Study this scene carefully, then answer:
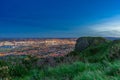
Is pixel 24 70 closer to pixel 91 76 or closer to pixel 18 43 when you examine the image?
pixel 91 76

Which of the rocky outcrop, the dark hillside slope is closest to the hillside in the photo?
the dark hillside slope

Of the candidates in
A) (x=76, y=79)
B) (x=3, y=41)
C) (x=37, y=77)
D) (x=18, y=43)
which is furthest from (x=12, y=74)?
(x=18, y=43)

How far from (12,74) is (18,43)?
248ft

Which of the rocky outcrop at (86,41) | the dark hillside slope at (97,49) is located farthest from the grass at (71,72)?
the rocky outcrop at (86,41)

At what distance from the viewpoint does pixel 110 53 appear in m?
14.9

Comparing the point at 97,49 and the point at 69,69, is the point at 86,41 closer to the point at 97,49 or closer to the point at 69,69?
the point at 97,49

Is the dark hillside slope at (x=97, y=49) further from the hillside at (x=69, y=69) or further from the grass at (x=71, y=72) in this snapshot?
the grass at (x=71, y=72)

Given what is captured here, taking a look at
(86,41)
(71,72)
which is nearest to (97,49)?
(86,41)

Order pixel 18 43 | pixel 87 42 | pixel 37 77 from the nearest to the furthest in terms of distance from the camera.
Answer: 1. pixel 37 77
2. pixel 87 42
3. pixel 18 43

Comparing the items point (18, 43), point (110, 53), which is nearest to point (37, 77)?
point (110, 53)

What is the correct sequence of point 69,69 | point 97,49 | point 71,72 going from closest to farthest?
point 71,72 → point 69,69 → point 97,49

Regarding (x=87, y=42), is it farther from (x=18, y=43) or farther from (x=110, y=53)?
(x=18, y=43)

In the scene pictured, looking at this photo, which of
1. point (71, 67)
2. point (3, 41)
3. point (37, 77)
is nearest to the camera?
point (37, 77)

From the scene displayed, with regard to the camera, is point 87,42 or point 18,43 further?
point 18,43
